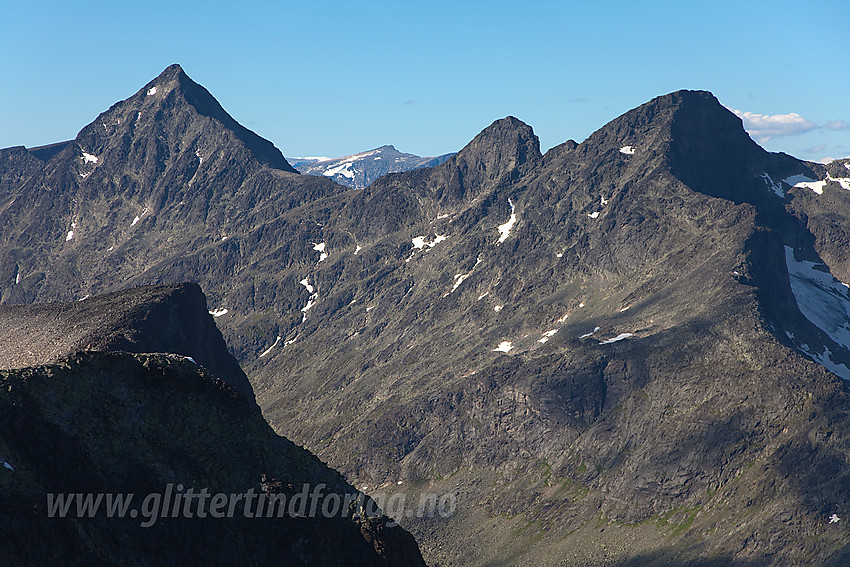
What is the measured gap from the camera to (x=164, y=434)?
88.6m

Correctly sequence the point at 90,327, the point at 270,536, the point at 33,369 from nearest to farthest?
the point at 33,369 → the point at 270,536 → the point at 90,327

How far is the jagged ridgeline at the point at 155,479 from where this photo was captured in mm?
70000

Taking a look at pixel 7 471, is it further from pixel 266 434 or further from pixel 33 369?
pixel 266 434

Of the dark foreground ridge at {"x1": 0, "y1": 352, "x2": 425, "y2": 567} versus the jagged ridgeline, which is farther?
the jagged ridgeline

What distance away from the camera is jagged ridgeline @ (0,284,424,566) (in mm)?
70000

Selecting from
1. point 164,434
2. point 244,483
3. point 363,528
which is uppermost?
point 164,434

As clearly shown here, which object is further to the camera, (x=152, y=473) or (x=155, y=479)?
(x=152, y=473)

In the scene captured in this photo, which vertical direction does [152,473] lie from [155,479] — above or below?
above

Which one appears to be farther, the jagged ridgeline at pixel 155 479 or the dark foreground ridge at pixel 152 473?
the jagged ridgeline at pixel 155 479

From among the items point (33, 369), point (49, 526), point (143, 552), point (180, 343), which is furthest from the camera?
point (180, 343)

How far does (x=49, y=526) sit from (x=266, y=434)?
35.6m

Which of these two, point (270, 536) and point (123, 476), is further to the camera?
point (270, 536)

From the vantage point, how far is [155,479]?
81.6m

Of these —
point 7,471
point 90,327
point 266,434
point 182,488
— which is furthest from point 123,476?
point 90,327
